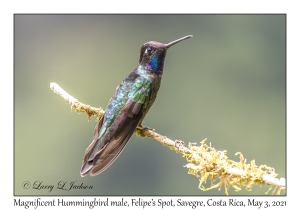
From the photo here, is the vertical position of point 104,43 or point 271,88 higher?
point 104,43

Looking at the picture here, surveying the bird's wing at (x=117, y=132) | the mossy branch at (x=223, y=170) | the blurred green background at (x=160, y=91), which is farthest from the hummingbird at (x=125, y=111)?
the blurred green background at (x=160, y=91)

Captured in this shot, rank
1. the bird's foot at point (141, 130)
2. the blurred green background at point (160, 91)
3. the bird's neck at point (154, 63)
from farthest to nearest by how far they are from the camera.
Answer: the blurred green background at point (160, 91) → the bird's neck at point (154, 63) → the bird's foot at point (141, 130)

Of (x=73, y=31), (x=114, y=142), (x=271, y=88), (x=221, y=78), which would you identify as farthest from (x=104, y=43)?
(x=114, y=142)

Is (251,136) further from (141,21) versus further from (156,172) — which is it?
(141,21)

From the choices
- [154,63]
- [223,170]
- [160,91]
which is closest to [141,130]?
[154,63]

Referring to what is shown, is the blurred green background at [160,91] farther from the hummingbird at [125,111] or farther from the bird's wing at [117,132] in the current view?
the bird's wing at [117,132]

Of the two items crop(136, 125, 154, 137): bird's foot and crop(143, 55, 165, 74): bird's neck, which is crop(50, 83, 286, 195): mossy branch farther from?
crop(143, 55, 165, 74): bird's neck

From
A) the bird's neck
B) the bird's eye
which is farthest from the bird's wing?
the bird's eye

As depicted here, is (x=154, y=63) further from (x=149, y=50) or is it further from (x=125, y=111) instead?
(x=125, y=111)
